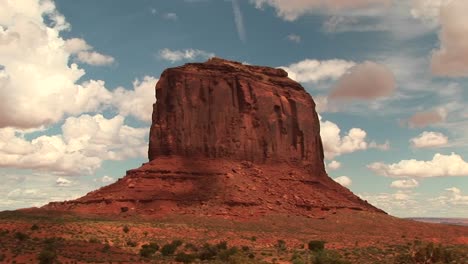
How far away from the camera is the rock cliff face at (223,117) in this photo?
8188 cm

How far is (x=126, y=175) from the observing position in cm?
7644

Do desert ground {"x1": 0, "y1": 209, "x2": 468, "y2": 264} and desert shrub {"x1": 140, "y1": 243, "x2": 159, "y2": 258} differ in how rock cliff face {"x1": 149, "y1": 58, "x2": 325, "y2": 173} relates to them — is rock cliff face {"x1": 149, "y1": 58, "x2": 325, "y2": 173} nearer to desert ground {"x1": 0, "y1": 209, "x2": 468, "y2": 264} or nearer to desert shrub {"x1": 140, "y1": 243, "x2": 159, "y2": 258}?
desert ground {"x1": 0, "y1": 209, "x2": 468, "y2": 264}

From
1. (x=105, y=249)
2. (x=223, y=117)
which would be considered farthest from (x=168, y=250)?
(x=223, y=117)

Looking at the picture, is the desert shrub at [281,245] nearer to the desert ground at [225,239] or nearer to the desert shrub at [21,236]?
the desert ground at [225,239]

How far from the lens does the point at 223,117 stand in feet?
275

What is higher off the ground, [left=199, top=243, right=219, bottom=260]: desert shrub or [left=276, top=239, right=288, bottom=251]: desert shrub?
[left=276, top=239, right=288, bottom=251]: desert shrub

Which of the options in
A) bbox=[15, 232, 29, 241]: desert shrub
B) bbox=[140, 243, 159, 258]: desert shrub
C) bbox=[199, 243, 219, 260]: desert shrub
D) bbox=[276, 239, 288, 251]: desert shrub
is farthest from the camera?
bbox=[276, 239, 288, 251]: desert shrub

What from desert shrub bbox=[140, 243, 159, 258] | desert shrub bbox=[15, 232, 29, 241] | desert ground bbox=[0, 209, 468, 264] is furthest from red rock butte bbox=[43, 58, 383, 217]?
desert shrub bbox=[15, 232, 29, 241]

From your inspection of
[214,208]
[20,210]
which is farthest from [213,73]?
[20,210]

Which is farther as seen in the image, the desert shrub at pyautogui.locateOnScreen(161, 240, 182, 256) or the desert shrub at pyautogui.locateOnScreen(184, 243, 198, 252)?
the desert shrub at pyautogui.locateOnScreen(184, 243, 198, 252)

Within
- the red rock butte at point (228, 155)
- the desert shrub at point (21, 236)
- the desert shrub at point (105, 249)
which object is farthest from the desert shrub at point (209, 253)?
the red rock butte at point (228, 155)

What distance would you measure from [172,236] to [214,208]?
1406 centimetres

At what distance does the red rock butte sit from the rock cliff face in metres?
0.16

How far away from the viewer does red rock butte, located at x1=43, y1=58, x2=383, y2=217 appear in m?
69.2
